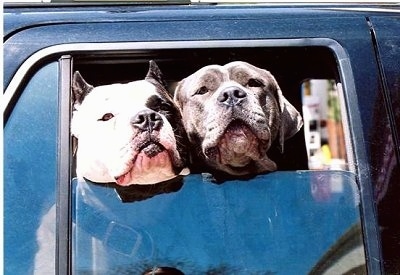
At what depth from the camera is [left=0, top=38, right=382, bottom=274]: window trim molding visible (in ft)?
5.68

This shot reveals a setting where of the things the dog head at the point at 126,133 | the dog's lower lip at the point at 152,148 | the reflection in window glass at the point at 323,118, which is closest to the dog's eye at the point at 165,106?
the dog head at the point at 126,133

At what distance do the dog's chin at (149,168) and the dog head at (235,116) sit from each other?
10 cm

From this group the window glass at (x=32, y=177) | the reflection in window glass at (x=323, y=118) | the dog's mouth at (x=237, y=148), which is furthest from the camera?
the reflection in window glass at (x=323, y=118)

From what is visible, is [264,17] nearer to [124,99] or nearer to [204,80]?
[204,80]

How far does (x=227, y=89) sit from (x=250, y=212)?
14.9 inches

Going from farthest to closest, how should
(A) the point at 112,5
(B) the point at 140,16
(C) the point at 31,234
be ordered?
(A) the point at 112,5
(B) the point at 140,16
(C) the point at 31,234

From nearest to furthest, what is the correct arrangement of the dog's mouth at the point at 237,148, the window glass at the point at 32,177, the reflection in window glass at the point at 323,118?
the window glass at the point at 32,177 → the dog's mouth at the point at 237,148 → the reflection in window glass at the point at 323,118

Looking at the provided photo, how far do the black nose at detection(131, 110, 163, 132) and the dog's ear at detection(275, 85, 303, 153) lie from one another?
1.24 ft

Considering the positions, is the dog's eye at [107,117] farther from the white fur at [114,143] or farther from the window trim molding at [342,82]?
the window trim molding at [342,82]

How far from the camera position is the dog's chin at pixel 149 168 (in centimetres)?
172

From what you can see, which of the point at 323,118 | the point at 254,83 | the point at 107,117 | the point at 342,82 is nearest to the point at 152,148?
the point at 107,117

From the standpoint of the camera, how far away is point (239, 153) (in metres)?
1.78

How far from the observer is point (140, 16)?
190 cm

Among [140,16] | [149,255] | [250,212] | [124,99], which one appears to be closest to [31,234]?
[149,255]
